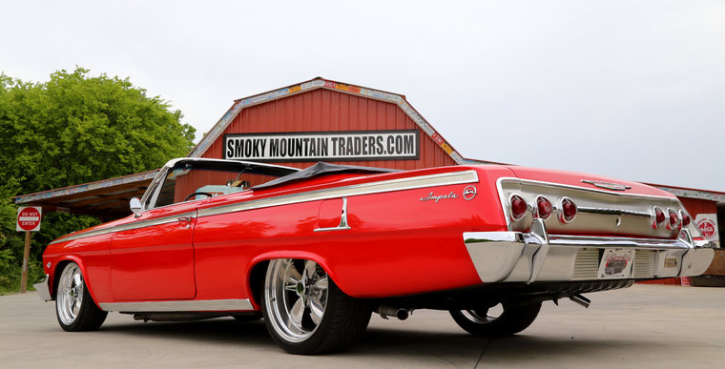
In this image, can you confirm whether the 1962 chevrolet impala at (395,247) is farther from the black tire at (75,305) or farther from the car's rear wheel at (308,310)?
the black tire at (75,305)

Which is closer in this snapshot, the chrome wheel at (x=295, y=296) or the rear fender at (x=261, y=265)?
the rear fender at (x=261, y=265)

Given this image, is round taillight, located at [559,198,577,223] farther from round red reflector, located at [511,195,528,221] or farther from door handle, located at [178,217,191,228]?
door handle, located at [178,217,191,228]

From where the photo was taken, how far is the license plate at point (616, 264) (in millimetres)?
3592

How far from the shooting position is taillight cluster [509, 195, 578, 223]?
3246 millimetres

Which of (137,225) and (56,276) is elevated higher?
(137,225)

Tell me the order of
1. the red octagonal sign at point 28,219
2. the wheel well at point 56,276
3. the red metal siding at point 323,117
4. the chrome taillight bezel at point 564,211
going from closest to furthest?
the chrome taillight bezel at point 564,211
the wheel well at point 56,276
the red metal siding at point 323,117
the red octagonal sign at point 28,219

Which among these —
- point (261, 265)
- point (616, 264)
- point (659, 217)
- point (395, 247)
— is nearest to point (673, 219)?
point (659, 217)

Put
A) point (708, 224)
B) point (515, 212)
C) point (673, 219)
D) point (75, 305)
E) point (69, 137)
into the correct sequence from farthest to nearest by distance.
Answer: point (69, 137), point (708, 224), point (75, 305), point (673, 219), point (515, 212)

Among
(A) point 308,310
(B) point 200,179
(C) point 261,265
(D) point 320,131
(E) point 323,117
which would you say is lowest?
(A) point 308,310

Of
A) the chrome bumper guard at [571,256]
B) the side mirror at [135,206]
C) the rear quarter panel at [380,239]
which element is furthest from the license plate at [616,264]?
the side mirror at [135,206]

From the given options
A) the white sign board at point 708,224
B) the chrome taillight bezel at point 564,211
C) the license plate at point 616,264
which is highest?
the chrome taillight bezel at point 564,211

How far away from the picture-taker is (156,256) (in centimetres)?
509

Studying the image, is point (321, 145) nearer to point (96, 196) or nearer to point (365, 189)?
point (96, 196)

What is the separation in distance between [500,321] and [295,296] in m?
1.86
